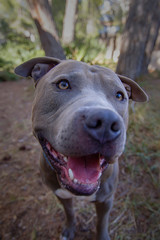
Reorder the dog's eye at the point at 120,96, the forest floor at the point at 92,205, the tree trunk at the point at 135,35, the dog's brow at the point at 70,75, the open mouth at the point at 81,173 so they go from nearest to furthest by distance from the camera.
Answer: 1. the open mouth at the point at 81,173
2. the dog's brow at the point at 70,75
3. the dog's eye at the point at 120,96
4. the forest floor at the point at 92,205
5. the tree trunk at the point at 135,35

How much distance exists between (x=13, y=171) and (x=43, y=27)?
3.53 meters

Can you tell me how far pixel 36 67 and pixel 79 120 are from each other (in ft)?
3.83

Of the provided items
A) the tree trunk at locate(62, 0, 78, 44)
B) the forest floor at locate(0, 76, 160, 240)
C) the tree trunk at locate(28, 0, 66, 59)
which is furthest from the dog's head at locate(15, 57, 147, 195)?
the tree trunk at locate(62, 0, 78, 44)

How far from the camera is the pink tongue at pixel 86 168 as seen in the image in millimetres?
1251

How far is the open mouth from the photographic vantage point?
123cm

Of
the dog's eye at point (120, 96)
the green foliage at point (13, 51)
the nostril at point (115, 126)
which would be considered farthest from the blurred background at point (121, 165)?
the green foliage at point (13, 51)

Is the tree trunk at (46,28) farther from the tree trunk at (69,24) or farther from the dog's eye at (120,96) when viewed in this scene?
the tree trunk at (69,24)

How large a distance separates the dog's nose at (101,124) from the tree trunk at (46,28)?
3.45 metres

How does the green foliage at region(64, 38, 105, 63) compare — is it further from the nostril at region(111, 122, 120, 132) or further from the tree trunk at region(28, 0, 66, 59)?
the nostril at region(111, 122, 120, 132)

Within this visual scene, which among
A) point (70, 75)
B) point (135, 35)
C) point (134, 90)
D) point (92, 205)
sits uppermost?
point (135, 35)

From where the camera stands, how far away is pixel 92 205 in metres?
2.58

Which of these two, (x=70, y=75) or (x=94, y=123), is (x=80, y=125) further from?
(x=70, y=75)

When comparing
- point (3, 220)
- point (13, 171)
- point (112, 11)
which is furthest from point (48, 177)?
point (112, 11)

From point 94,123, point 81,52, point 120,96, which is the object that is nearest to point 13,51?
point 81,52
